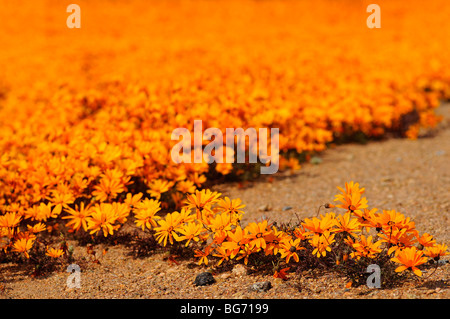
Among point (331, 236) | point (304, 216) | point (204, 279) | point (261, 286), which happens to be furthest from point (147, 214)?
point (304, 216)

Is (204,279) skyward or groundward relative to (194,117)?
groundward

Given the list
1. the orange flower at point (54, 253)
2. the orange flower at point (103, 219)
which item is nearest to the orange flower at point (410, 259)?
the orange flower at point (103, 219)

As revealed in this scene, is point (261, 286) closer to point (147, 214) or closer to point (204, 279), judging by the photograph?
point (204, 279)

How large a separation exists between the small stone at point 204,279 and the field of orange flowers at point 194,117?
0.41 ft

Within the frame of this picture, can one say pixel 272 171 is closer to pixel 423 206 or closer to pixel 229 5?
pixel 423 206

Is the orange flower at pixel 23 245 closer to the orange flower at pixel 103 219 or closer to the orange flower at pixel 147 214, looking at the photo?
the orange flower at pixel 103 219

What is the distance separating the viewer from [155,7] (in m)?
20.3

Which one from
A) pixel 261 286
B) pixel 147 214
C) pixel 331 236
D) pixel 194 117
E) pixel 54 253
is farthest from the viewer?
pixel 194 117

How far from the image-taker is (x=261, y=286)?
12.1 ft

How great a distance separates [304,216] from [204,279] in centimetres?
153

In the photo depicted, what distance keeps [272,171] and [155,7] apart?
52.2ft

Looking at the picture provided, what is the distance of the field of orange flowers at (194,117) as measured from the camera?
385cm

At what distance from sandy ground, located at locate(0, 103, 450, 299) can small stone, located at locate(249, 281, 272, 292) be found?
46 millimetres
